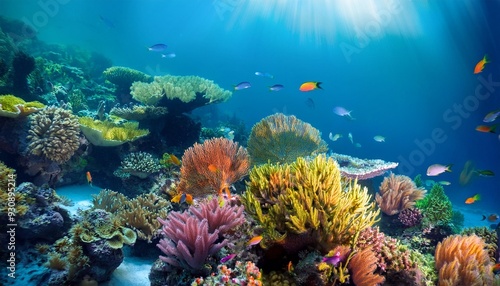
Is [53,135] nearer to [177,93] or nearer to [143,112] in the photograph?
[143,112]

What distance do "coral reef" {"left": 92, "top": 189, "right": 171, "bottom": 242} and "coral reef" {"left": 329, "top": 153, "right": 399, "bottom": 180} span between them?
13.5 ft

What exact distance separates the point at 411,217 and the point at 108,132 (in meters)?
8.09

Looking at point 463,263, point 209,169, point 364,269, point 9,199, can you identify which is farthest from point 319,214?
point 9,199

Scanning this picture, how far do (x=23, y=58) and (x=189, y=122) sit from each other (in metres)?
5.95

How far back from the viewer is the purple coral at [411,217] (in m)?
6.30

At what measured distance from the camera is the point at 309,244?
296 centimetres

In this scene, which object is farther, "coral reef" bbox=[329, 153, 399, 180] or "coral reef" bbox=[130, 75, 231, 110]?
"coral reef" bbox=[130, 75, 231, 110]

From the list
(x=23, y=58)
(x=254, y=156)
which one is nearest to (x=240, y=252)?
(x=254, y=156)

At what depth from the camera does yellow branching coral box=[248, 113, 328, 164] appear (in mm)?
6801

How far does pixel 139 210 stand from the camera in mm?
4875

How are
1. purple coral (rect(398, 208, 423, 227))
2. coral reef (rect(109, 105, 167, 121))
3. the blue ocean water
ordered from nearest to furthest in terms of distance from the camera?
1. purple coral (rect(398, 208, 423, 227))
2. coral reef (rect(109, 105, 167, 121))
3. the blue ocean water

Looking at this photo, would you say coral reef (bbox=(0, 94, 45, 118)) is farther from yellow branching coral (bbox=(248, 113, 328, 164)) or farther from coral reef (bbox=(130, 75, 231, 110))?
yellow branching coral (bbox=(248, 113, 328, 164))

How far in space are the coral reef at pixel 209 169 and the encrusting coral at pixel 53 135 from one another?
280 centimetres

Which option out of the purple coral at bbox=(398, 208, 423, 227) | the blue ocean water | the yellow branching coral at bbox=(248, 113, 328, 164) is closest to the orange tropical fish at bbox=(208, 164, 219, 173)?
the yellow branching coral at bbox=(248, 113, 328, 164)
